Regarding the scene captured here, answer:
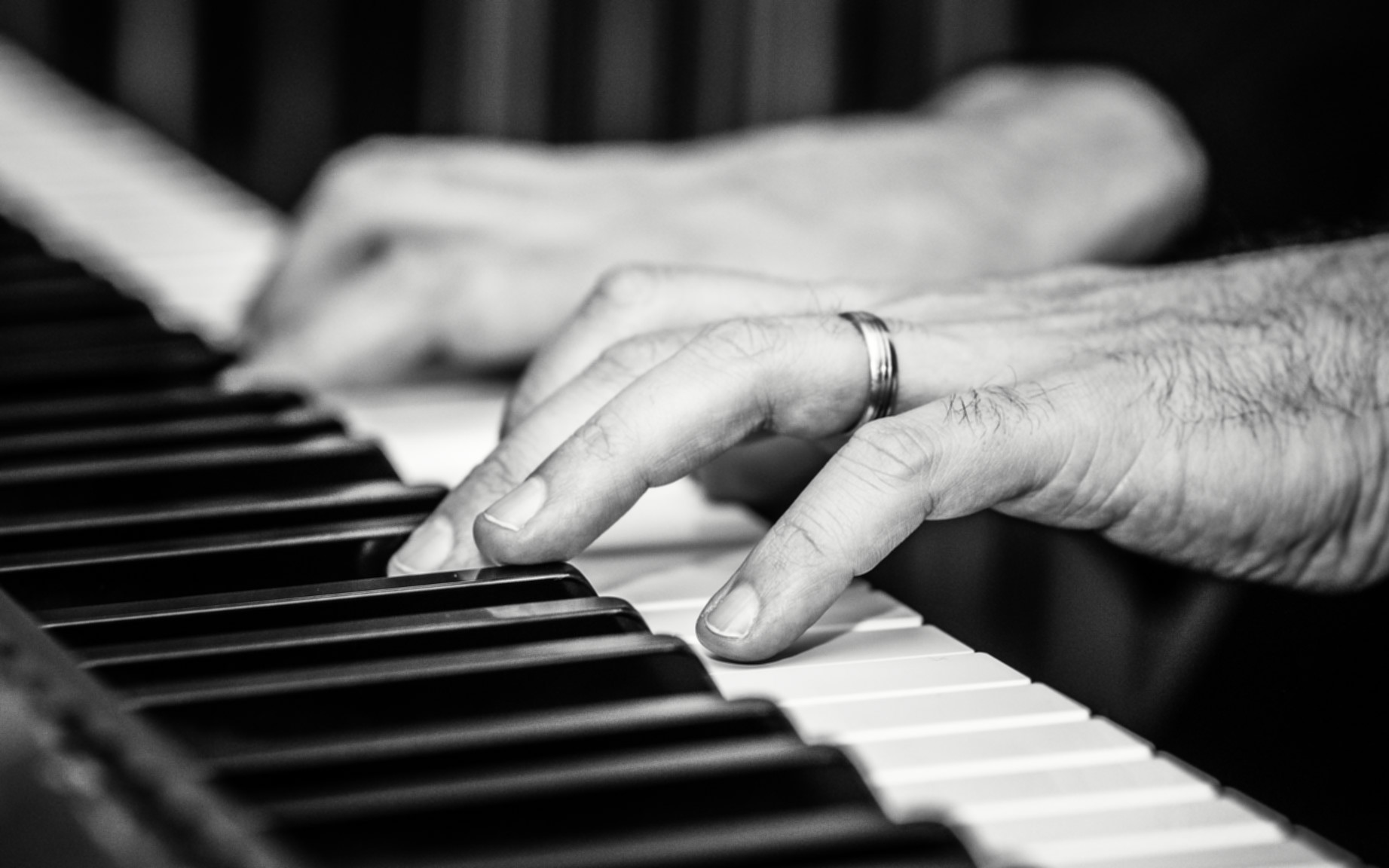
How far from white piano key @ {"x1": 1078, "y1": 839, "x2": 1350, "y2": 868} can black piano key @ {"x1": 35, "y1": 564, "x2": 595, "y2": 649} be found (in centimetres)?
23

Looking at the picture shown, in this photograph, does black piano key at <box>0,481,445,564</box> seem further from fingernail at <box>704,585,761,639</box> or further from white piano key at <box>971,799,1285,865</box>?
white piano key at <box>971,799,1285,865</box>

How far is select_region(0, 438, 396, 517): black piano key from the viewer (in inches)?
25.9

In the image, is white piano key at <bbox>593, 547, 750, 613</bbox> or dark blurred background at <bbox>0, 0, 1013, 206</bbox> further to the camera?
dark blurred background at <bbox>0, 0, 1013, 206</bbox>

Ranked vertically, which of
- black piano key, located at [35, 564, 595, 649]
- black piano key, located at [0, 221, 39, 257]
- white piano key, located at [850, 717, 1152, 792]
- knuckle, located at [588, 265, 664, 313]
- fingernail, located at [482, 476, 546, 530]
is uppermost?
knuckle, located at [588, 265, 664, 313]

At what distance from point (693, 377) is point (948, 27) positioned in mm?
2506

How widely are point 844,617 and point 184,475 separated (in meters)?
0.33

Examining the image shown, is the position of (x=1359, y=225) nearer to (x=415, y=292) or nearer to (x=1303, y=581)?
(x=1303, y=581)

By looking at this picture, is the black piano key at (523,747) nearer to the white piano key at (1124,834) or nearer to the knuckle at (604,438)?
the white piano key at (1124,834)

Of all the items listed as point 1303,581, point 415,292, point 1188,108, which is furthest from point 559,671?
point 1188,108

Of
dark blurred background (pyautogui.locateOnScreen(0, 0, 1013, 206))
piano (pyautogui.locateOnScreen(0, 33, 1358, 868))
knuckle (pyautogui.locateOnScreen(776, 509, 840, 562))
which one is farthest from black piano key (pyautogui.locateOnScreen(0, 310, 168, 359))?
dark blurred background (pyautogui.locateOnScreen(0, 0, 1013, 206))

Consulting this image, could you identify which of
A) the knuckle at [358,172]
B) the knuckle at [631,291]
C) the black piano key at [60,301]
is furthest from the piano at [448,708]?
the knuckle at [358,172]

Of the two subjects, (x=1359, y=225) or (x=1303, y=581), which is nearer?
(x=1303, y=581)

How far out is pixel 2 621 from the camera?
495mm

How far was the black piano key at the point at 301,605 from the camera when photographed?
504mm
